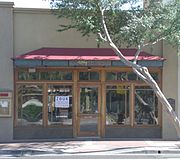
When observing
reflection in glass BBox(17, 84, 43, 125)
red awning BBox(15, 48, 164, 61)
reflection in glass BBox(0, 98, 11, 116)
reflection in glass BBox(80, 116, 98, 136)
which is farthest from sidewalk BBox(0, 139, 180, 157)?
red awning BBox(15, 48, 164, 61)

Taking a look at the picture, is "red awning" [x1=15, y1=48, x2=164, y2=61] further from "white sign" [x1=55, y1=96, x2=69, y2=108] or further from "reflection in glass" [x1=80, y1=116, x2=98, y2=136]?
"reflection in glass" [x1=80, y1=116, x2=98, y2=136]

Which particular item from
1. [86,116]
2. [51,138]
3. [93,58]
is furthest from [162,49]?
[51,138]

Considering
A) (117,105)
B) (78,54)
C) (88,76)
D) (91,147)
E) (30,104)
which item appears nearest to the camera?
(91,147)

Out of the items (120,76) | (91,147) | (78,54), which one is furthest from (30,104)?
(120,76)

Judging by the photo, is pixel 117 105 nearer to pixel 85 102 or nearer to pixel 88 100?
pixel 88 100

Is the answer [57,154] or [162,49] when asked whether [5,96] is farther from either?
[162,49]

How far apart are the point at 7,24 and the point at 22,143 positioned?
4853 mm

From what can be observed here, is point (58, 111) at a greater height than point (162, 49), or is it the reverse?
point (162, 49)

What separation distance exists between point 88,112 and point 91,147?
281 centimetres

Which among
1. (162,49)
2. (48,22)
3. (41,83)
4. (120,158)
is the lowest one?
(120,158)

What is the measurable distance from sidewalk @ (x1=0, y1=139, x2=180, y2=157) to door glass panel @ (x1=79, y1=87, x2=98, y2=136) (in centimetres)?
69

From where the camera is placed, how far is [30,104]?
699 inches

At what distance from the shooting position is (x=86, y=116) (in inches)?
704

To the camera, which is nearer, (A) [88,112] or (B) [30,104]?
(B) [30,104]
